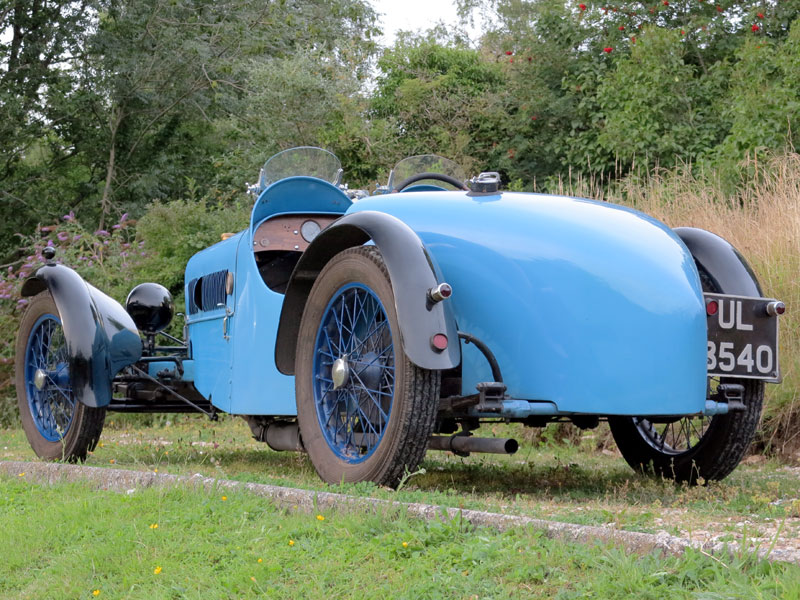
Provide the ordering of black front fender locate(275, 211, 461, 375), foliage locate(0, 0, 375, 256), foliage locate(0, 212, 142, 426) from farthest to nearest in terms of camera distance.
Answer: foliage locate(0, 0, 375, 256), foliage locate(0, 212, 142, 426), black front fender locate(275, 211, 461, 375)

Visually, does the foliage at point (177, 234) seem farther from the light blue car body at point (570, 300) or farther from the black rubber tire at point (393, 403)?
the light blue car body at point (570, 300)

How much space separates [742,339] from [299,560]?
2.36 metres

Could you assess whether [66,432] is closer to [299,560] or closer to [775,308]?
[299,560]

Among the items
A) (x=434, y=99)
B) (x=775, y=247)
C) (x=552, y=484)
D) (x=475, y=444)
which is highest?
(x=434, y=99)

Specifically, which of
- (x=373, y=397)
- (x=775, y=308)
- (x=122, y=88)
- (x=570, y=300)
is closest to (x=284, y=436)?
(x=373, y=397)

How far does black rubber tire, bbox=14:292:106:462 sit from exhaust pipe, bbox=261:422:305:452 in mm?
1077

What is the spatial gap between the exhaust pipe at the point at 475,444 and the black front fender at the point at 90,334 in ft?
7.59

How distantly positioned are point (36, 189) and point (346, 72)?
7.35 metres

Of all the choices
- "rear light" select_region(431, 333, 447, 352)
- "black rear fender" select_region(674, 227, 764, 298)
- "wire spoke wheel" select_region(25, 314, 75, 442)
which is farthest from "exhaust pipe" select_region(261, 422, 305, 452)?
"black rear fender" select_region(674, 227, 764, 298)

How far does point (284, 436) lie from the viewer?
5.33 meters

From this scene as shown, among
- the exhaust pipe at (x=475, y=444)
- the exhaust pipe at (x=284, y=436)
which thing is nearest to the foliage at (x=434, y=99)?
the exhaust pipe at (x=284, y=436)

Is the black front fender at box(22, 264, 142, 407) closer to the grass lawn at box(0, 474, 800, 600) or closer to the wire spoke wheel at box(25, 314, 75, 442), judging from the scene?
the wire spoke wheel at box(25, 314, 75, 442)

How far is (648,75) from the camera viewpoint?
14.8 metres

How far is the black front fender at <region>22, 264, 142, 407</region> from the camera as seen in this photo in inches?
223
